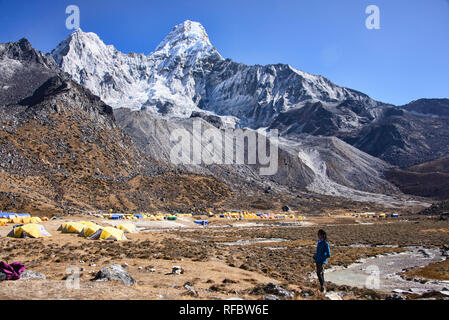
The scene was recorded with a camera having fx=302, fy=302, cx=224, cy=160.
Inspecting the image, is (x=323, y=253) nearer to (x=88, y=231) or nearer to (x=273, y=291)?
(x=273, y=291)

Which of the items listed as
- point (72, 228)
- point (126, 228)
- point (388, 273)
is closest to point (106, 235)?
point (72, 228)

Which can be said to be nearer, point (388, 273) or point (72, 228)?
point (388, 273)

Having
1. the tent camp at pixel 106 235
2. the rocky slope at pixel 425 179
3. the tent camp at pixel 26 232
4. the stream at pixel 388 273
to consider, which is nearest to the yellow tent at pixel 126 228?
the tent camp at pixel 106 235

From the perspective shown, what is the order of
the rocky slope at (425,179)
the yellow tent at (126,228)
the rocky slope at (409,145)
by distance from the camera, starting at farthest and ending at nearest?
the rocky slope at (409,145) → the rocky slope at (425,179) → the yellow tent at (126,228)

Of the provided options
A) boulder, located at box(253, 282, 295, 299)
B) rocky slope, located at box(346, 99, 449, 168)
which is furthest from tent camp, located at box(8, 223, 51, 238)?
rocky slope, located at box(346, 99, 449, 168)

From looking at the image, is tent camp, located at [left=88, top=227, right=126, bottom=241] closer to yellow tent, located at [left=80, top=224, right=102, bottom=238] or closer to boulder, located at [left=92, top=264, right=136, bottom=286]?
yellow tent, located at [left=80, top=224, right=102, bottom=238]

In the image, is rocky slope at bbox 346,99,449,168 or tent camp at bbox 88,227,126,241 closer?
tent camp at bbox 88,227,126,241

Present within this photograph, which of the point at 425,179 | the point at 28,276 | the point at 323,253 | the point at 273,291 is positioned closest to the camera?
the point at 273,291

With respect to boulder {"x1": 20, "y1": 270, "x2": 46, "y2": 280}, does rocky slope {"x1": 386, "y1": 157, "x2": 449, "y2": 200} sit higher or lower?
Answer: higher

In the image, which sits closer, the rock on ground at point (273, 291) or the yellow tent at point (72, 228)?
the rock on ground at point (273, 291)

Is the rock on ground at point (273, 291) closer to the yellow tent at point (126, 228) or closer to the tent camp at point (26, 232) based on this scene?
the tent camp at point (26, 232)

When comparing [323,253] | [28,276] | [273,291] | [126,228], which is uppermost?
[323,253]

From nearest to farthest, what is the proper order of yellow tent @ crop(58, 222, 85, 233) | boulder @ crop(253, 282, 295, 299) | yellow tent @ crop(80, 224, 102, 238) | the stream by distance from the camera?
boulder @ crop(253, 282, 295, 299), the stream, yellow tent @ crop(80, 224, 102, 238), yellow tent @ crop(58, 222, 85, 233)

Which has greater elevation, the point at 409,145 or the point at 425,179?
the point at 409,145
